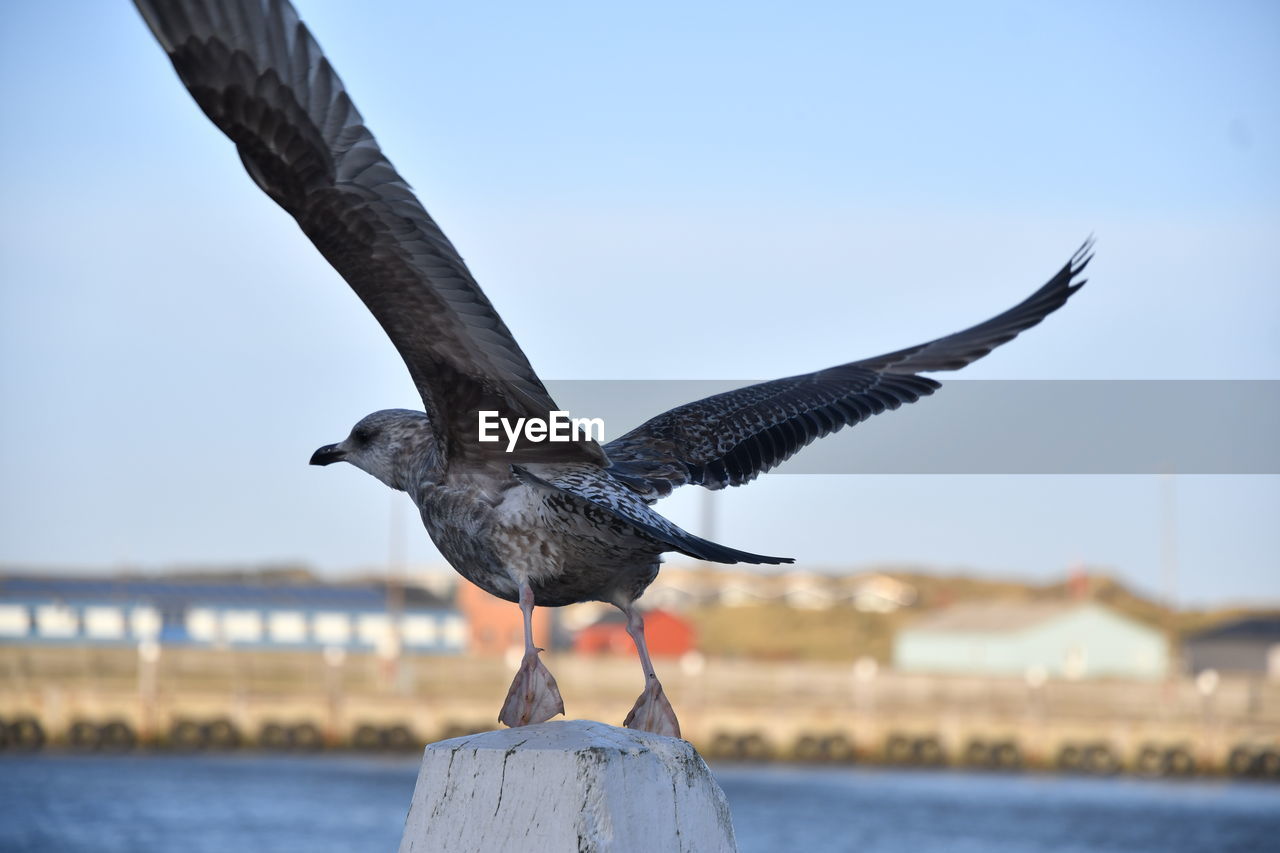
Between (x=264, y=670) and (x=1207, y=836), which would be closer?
(x=1207, y=836)

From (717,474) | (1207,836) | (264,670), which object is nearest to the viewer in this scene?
(717,474)

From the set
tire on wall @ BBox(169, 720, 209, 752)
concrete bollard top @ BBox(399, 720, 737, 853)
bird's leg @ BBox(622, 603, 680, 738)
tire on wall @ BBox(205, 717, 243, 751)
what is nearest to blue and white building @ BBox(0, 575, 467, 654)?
tire on wall @ BBox(205, 717, 243, 751)

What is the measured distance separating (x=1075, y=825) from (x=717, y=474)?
49.0 meters

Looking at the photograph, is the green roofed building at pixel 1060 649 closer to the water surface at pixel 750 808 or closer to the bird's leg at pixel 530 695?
the water surface at pixel 750 808

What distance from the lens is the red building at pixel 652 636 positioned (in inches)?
3004

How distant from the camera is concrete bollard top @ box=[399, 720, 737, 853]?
13.8 ft

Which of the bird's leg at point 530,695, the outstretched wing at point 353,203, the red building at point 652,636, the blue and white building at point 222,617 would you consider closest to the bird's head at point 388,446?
the outstretched wing at point 353,203

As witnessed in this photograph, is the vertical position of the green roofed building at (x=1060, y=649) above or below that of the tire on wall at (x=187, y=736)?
above

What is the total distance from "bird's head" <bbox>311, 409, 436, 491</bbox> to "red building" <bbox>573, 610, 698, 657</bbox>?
6807cm

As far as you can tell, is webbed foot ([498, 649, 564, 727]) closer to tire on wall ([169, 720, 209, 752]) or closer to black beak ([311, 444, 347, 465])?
black beak ([311, 444, 347, 465])

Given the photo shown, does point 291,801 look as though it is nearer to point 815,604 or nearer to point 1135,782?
point 1135,782

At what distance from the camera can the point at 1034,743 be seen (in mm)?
58594

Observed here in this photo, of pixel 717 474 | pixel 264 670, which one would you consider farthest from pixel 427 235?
pixel 264 670

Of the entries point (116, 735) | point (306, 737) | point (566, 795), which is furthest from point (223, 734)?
point (566, 795)
